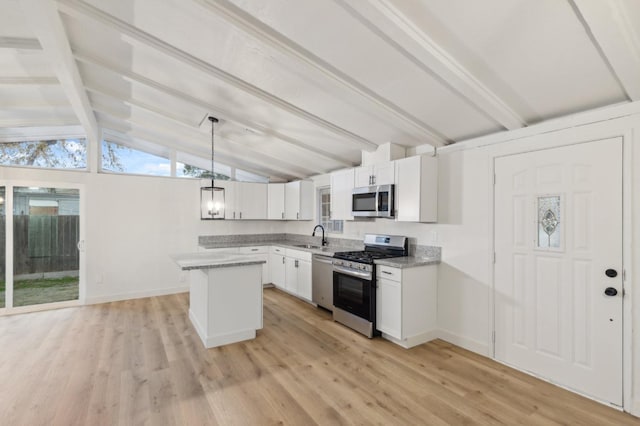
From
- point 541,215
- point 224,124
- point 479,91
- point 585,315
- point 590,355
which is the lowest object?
point 590,355

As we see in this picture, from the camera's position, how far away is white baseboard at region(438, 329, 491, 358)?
3143 millimetres

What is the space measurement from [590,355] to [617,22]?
7.81 feet

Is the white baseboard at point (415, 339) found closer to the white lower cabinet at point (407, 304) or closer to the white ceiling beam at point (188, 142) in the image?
the white lower cabinet at point (407, 304)

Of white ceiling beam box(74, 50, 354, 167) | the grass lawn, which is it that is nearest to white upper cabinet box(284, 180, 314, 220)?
white ceiling beam box(74, 50, 354, 167)

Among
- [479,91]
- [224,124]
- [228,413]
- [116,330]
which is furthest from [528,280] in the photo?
[116,330]

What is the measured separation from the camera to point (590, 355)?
2441 mm

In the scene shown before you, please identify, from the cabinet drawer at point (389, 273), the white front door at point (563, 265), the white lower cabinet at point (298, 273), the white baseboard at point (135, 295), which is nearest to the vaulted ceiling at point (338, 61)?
the white front door at point (563, 265)

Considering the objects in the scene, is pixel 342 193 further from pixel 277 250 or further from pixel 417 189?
pixel 277 250

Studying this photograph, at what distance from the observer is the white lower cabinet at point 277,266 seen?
18.7 feet

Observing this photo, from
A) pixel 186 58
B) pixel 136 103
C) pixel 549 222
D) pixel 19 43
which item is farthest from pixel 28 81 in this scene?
pixel 549 222

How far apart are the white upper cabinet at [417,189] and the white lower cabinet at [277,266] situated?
2792mm

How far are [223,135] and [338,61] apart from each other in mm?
3014

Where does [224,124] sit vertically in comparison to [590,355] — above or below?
above

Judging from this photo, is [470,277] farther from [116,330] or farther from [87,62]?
[87,62]
